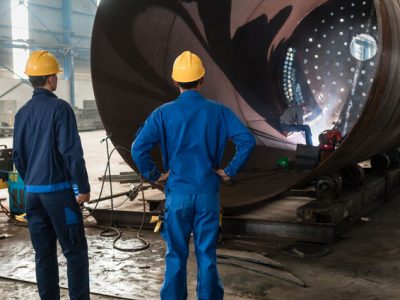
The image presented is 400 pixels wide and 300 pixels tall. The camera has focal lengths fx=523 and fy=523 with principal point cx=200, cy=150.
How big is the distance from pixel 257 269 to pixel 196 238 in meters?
0.82

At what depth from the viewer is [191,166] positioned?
87.3 inches

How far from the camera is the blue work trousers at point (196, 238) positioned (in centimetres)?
219

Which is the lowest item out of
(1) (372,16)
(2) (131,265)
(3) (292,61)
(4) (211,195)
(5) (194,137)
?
(2) (131,265)

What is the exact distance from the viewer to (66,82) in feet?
57.7

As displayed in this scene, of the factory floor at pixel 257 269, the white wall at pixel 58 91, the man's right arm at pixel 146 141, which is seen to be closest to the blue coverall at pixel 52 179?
the man's right arm at pixel 146 141

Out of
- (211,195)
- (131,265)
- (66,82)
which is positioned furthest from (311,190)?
(66,82)

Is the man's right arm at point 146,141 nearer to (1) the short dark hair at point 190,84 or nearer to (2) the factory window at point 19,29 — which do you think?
(1) the short dark hair at point 190,84

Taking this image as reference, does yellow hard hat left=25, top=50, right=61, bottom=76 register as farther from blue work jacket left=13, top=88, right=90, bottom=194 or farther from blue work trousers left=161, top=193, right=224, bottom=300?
blue work trousers left=161, top=193, right=224, bottom=300

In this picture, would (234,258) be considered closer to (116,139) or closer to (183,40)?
(116,139)

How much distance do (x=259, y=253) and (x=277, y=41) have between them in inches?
91.7

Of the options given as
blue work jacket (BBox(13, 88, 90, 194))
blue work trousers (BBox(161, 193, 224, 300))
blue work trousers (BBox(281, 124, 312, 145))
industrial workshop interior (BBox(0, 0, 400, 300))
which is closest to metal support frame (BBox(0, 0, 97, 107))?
industrial workshop interior (BBox(0, 0, 400, 300))

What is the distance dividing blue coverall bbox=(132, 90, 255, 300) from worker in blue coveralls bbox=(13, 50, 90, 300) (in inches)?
12.3

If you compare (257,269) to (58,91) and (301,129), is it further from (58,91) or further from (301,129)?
(58,91)

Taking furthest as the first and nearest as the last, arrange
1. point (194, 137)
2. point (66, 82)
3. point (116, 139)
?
point (66, 82), point (116, 139), point (194, 137)
